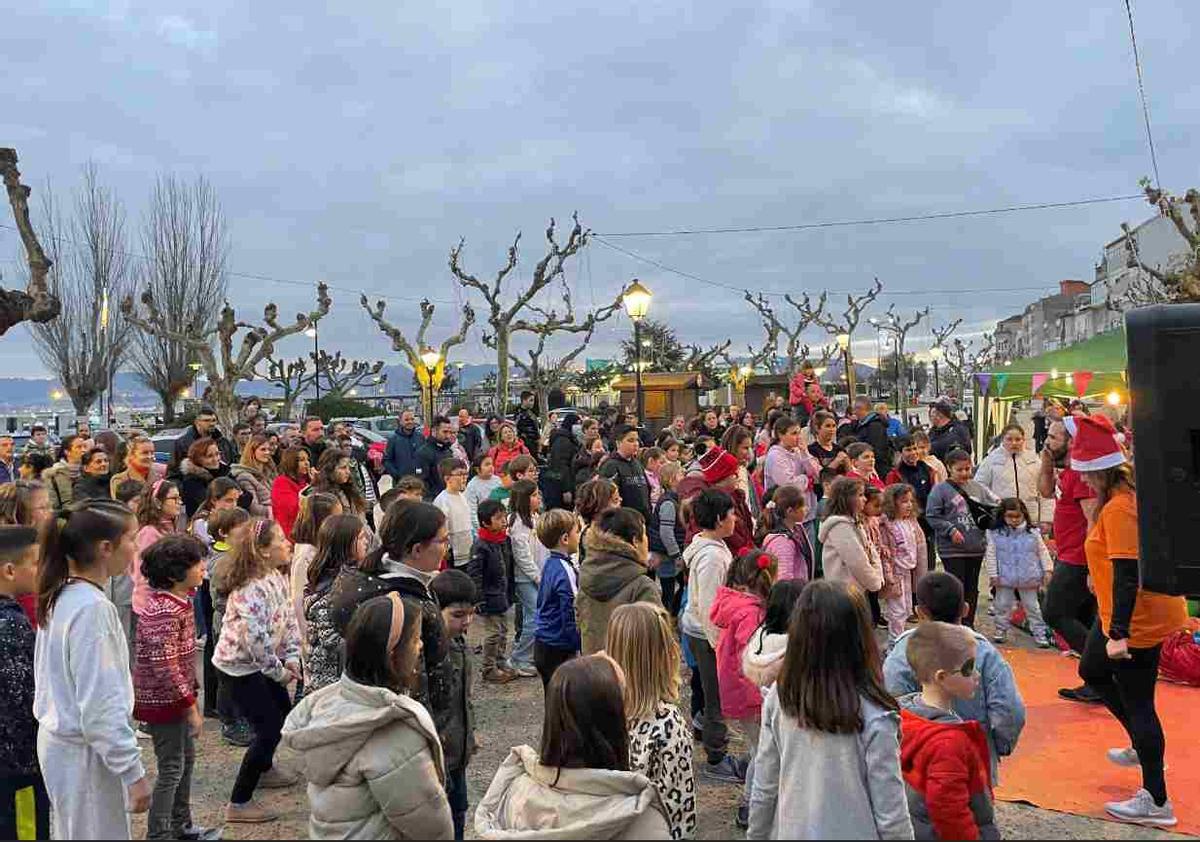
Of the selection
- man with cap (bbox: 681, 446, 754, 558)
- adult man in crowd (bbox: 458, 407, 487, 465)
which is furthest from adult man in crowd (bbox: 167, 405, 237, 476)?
man with cap (bbox: 681, 446, 754, 558)

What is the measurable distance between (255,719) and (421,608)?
1.85 metres

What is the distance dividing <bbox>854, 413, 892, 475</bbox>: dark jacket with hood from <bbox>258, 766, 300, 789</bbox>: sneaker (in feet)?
23.9

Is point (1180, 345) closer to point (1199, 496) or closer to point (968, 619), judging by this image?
point (1199, 496)

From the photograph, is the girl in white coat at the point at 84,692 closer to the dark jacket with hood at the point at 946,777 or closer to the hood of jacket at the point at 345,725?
the hood of jacket at the point at 345,725

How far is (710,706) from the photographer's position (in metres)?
4.75

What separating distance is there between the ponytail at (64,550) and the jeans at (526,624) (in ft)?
13.2

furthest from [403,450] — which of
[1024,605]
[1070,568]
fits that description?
[1070,568]

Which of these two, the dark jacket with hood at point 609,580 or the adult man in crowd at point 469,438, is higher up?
the adult man in crowd at point 469,438

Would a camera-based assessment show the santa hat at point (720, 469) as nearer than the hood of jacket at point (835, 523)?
No

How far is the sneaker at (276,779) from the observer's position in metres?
4.74

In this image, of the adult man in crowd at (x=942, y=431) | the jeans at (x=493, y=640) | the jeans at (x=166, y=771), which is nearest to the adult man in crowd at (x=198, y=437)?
the jeans at (x=493, y=640)

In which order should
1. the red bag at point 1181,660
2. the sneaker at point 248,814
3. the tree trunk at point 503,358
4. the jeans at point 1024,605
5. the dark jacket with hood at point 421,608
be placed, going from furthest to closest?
the tree trunk at point 503,358
the jeans at point 1024,605
the red bag at point 1181,660
the sneaker at point 248,814
the dark jacket with hood at point 421,608

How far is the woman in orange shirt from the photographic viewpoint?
Result: 4.04 metres

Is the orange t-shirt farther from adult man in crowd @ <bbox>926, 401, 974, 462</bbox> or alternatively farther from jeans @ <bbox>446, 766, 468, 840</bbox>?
adult man in crowd @ <bbox>926, 401, 974, 462</bbox>
